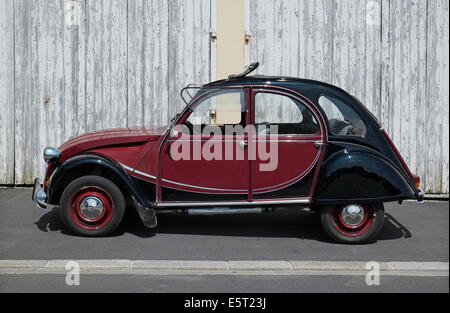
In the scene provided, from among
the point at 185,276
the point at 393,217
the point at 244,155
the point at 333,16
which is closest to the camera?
the point at 185,276

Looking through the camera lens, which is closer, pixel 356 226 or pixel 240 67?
pixel 356 226

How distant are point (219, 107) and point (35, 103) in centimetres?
428

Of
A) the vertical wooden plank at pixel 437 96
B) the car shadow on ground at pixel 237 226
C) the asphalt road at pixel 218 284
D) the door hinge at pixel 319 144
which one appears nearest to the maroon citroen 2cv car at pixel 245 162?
the door hinge at pixel 319 144

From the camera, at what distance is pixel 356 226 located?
283 inches

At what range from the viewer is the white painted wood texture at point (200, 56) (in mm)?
10102

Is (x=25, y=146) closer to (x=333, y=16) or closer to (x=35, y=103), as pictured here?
(x=35, y=103)

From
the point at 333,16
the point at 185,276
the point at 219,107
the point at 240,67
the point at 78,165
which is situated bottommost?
the point at 185,276

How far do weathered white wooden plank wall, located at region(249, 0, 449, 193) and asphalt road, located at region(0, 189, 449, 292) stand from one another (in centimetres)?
189

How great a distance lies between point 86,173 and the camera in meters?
7.44

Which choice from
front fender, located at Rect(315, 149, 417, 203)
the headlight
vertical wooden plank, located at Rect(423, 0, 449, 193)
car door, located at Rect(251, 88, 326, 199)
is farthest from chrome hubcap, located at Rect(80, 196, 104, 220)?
vertical wooden plank, located at Rect(423, 0, 449, 193)

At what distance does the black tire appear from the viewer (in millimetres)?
7207

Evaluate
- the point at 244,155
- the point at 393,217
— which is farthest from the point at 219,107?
the point at 393,217

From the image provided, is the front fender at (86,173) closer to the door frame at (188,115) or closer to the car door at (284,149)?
the door frame at (188,115)

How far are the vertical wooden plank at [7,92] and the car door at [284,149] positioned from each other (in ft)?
15.8
